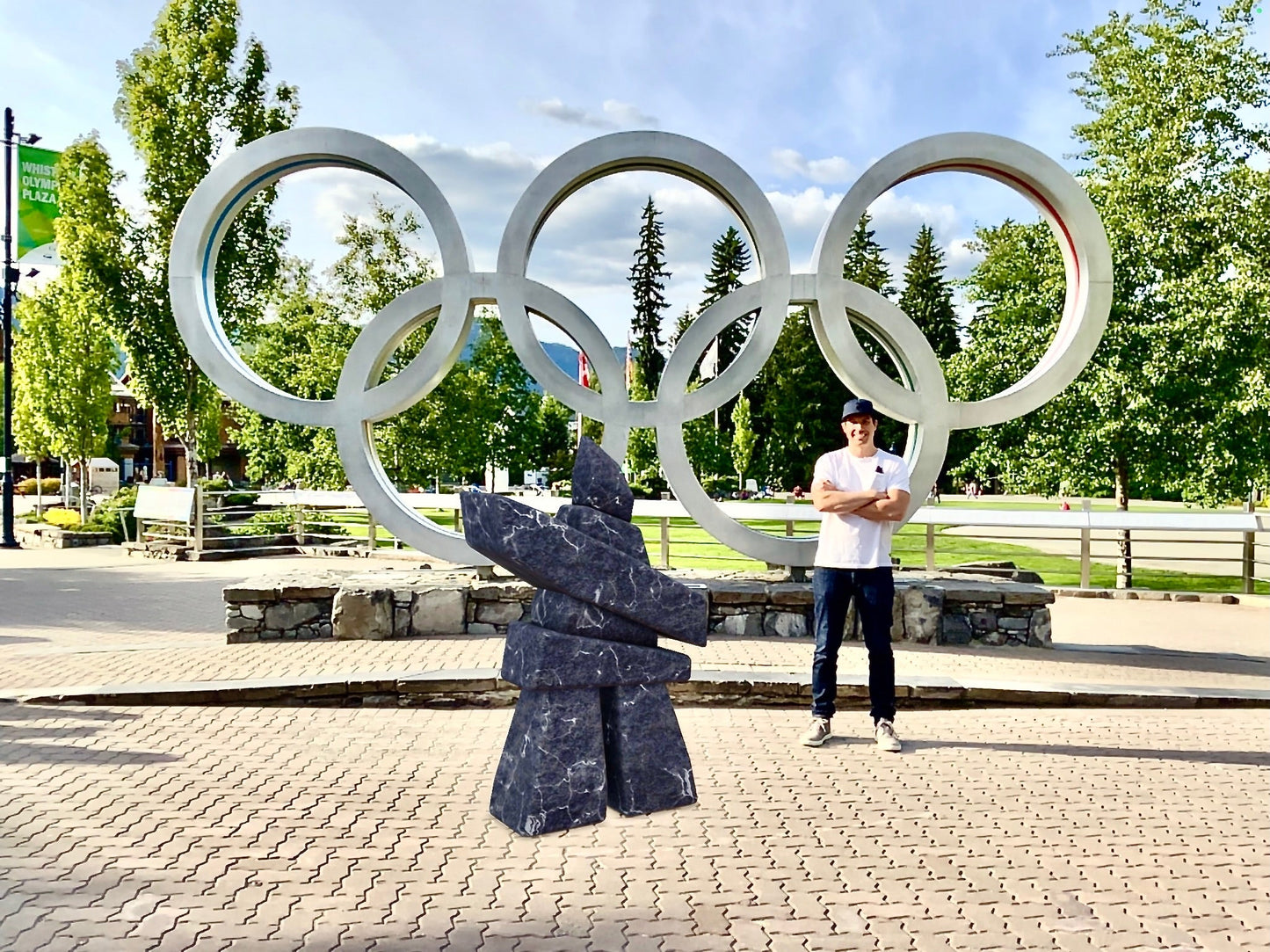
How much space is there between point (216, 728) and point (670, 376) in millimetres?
4669

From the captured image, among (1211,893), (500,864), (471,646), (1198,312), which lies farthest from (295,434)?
(1211,893)

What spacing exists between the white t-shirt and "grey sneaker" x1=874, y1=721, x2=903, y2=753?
3.13 ft

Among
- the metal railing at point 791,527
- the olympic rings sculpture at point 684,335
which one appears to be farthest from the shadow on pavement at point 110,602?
the olympic rings sculpture at point 684,335

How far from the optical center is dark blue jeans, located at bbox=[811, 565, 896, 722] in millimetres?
5641

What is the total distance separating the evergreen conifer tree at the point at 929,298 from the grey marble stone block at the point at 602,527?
47.5m

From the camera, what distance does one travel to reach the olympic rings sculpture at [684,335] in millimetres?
8445

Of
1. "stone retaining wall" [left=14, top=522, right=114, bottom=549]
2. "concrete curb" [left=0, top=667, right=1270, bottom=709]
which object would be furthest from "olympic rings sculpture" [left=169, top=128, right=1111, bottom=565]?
"stone retaining wall" [left=14, top=522, right=114, bottom=549]

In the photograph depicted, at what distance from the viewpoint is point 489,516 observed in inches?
177

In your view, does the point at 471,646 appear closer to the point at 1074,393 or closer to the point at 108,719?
the point at 108,719

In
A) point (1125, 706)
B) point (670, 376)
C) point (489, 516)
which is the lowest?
point (1125, 706)

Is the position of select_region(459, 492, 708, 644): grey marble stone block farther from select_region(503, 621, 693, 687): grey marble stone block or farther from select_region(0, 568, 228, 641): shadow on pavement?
select_region(0, 568, 228, 641): shadow on pavement

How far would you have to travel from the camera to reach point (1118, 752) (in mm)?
5652

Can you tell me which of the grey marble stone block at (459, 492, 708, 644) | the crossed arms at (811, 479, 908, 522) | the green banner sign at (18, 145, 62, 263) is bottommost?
the grey marble stone block at (459, 492, 708, 644)

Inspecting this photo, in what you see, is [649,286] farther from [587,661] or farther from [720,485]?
[587,661]
